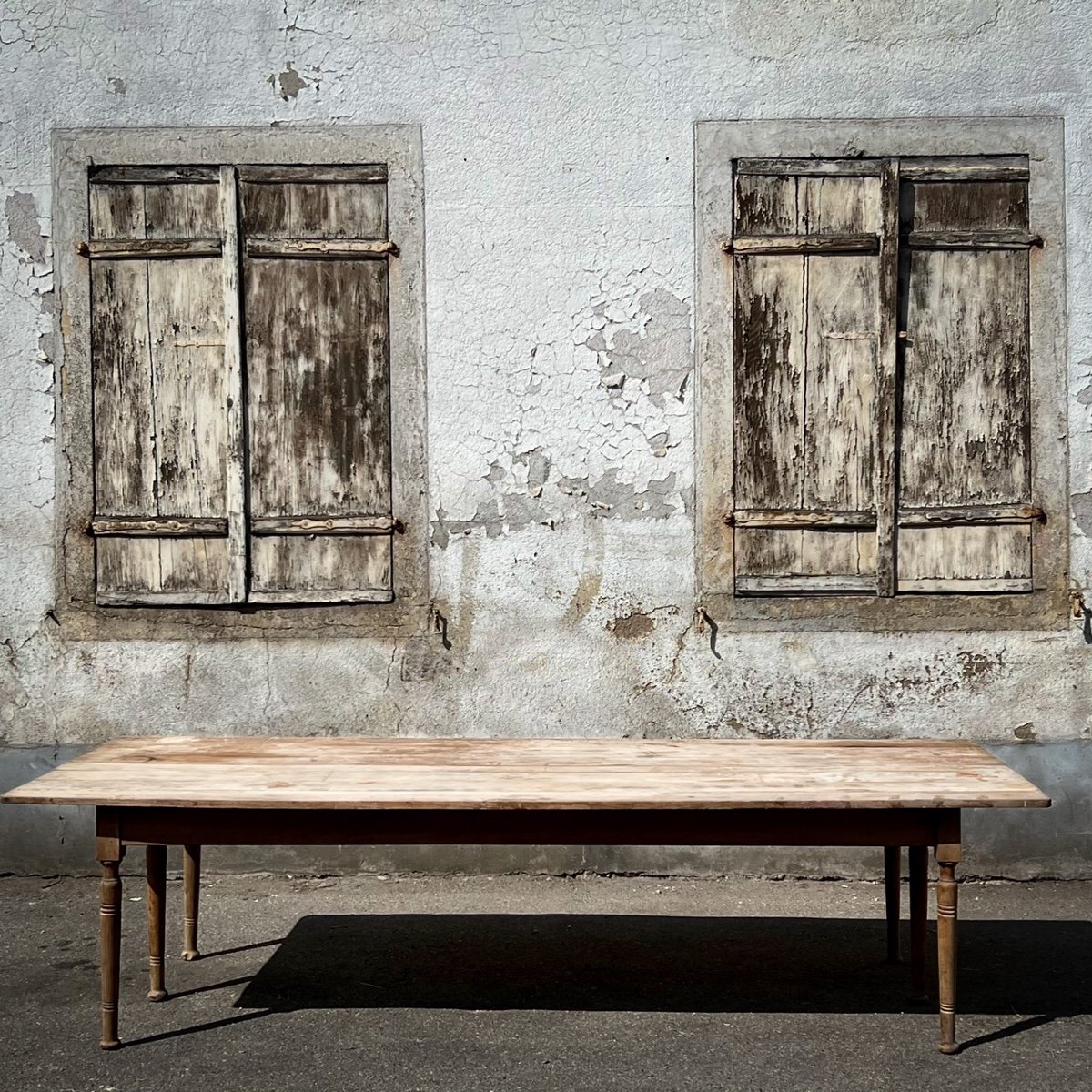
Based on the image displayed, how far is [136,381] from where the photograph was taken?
471 cm

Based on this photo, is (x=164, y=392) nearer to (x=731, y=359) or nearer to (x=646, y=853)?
(x=731, y=359)

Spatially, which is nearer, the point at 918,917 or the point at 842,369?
the point at 918,917

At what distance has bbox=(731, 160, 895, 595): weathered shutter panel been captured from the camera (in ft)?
15.2

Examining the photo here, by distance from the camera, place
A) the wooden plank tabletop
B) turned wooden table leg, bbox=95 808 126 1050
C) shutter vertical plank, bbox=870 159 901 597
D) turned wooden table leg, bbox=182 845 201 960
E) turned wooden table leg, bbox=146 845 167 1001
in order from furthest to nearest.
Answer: shutter vertical plank, bbox=870 159 901 597 → turned wooden table leg, bbox=182 845 201 960 → turned wooden table leg, bbox=146 845 167 1001 → turned wooden table leg, bbox=95 808 126 1050 → the wooden plank tabletop

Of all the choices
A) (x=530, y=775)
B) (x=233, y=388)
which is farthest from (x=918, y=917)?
(x=233, y=388)

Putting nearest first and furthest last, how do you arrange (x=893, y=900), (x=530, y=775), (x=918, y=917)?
(x=530, y=775), (x=918, y=917), (x=893, y=900)

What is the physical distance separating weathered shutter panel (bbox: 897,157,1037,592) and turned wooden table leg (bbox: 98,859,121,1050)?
2.96m

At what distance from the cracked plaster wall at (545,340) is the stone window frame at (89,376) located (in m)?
0.06

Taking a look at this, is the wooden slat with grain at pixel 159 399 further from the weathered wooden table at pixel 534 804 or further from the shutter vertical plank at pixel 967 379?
the shutter vertical plank at pixel 967 379

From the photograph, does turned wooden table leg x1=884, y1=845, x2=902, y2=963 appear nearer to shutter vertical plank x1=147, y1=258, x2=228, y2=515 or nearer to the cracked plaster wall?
the cracked plaster wall

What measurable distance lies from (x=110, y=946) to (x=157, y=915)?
33cm

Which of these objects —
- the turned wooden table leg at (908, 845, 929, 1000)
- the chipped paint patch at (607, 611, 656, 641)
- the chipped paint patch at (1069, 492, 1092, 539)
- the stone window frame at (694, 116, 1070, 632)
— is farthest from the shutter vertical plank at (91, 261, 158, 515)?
the chipped paint patch at (1069, 492, 1092, 539)

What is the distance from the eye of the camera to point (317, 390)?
186 inches

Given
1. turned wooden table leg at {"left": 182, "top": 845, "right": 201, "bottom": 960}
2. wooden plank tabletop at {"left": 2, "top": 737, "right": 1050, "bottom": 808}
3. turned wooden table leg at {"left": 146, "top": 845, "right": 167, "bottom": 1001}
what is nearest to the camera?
wooden plank tabletop at {"left": 2, "top": 737, "right": 1050, "bottom": 808}
